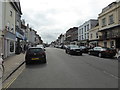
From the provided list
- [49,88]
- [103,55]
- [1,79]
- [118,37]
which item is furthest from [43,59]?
[118,37]

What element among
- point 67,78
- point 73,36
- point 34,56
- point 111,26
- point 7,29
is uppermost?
point 73,36

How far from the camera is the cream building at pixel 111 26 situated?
80.0 ft

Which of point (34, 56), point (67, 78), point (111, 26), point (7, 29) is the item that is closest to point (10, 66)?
point (34, 56)

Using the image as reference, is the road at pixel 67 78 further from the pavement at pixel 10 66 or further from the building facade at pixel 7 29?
the building facade at pixel 7 29

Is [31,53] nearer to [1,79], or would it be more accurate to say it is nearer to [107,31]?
[1,79]

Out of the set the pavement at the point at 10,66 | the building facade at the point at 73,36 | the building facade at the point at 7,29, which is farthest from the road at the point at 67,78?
the building facade at the point at 73,36

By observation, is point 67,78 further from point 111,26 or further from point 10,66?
point 111,26

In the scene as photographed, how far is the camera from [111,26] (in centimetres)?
2636

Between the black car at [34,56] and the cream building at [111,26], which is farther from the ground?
the cream building at [111,26]

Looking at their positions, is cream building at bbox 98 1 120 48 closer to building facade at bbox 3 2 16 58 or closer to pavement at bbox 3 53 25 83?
building facade at bbox 3 2 16 58

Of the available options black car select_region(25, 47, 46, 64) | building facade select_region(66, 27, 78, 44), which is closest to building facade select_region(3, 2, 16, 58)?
black car select_region(25, 47, 46, 64)

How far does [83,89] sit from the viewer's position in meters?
4.72

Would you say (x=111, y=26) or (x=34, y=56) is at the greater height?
(x=111, y=26)

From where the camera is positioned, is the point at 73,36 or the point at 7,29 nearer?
the point at 7,29
